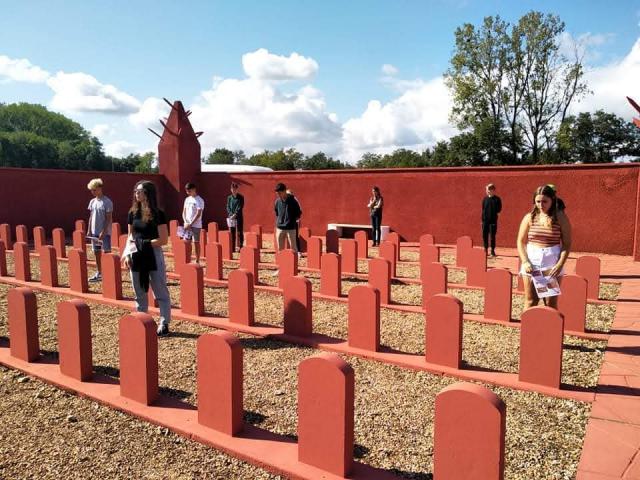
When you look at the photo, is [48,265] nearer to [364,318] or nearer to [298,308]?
[298,308]

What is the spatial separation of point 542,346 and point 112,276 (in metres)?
5.83

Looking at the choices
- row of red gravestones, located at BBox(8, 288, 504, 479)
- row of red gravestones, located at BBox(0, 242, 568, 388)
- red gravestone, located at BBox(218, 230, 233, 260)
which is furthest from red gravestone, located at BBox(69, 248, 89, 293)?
red gravestone, located at BBox(218, 230, 233, 260)

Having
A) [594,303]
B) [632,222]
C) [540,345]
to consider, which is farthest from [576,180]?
[540,345]

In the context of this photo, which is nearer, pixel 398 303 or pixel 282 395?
pixel 282 395

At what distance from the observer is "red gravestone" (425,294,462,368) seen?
4602 mm

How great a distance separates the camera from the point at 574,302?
5.79 meters

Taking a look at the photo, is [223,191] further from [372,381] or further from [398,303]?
[372,381]

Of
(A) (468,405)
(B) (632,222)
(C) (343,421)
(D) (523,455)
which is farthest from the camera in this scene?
(B) (632,222)

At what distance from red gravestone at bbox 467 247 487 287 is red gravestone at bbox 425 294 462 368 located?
4.04m

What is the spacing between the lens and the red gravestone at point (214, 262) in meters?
9.09

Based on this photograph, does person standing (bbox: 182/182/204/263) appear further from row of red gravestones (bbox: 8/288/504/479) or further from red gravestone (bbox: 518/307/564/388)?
red gravestone (bbox: 518/307/564/388)

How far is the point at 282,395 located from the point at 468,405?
213cm

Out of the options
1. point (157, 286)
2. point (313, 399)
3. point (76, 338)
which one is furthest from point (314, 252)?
point (313, 399)

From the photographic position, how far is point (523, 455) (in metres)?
3.21
